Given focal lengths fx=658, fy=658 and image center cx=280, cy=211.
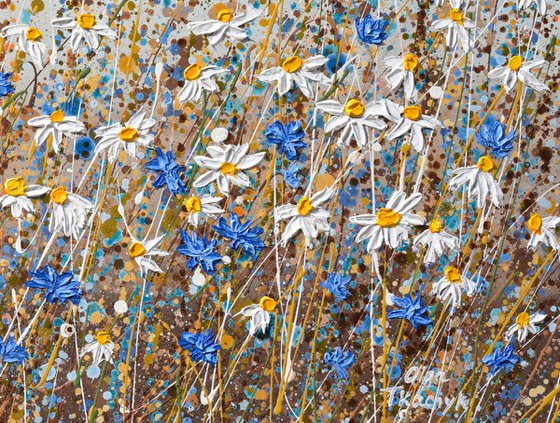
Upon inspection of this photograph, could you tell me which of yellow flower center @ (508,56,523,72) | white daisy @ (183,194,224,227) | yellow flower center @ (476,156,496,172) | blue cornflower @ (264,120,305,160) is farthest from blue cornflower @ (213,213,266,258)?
yellow flower center @ (508,56,523,72)

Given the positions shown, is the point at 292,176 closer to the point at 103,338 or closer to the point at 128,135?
the point at 128,135

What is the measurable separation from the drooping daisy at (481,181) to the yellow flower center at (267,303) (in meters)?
0.31

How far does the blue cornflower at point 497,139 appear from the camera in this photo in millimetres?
937

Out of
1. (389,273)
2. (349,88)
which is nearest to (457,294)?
(389,273)

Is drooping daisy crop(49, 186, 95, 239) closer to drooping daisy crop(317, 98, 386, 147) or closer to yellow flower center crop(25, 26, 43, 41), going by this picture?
yellow flower center crop(25, 26, 43, 41)

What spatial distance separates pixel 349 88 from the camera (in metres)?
0.95

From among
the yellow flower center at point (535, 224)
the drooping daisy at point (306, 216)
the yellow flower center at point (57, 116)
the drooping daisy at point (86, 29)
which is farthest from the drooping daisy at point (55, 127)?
the yellow flower center at point (535, 224)

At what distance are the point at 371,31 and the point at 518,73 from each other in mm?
221

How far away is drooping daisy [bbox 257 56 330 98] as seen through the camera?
941mm

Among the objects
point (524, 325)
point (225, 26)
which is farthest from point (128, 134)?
point (524, 325)

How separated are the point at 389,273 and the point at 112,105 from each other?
469 mm

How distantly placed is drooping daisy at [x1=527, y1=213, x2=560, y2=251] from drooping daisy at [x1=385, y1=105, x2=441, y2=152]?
0.19 m

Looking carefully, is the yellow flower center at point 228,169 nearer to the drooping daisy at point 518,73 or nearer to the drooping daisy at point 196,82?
the drooping daisy at point 196,82

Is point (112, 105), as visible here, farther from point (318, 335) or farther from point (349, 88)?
point (318, 335)
